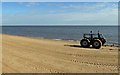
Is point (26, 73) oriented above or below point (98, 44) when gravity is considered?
below

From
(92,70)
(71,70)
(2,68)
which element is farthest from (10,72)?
(92,70)

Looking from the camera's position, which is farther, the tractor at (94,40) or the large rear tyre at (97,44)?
the tractor at (94,40)

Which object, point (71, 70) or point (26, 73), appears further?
point (71, 70)

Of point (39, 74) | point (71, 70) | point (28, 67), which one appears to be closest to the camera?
point (39, 74)

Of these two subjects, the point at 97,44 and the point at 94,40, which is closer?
the point at 97,44

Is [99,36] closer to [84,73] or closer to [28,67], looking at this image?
[84,73]

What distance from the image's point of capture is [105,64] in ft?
23.6

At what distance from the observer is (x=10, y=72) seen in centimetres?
595

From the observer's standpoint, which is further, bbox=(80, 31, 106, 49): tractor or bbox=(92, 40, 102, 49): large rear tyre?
bbox=(80, 31, 106, 49): tractor

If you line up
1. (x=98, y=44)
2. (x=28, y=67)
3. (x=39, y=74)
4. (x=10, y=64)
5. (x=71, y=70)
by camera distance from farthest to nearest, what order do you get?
(x=98, y=44)
(x=10, y=64)
(x=28, y=67)
(x=71, y=70)
(x=39, y=74)

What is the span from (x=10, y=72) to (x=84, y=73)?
374 centimetres

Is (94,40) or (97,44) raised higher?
(94,40)

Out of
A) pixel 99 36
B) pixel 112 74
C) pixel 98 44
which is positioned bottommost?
pixel 112 74

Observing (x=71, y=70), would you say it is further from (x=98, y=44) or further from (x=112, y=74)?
(x=98, y=44)
